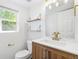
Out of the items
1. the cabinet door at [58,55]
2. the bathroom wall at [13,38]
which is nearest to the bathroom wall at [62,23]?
the cabinet door at [58,55]

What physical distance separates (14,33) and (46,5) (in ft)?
4.33

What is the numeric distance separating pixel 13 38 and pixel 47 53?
1547 millimetres

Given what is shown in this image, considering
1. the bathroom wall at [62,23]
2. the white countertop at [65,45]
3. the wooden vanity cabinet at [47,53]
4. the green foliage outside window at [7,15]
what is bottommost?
the wooden vanity cabinet at [47,53]

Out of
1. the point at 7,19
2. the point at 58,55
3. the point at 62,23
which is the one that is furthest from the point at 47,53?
the point at 7,19

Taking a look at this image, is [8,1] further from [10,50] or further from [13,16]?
[10,50]

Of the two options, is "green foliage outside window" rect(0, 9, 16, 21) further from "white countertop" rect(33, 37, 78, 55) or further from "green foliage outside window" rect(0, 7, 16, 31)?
"white countertop" rect(33, 37, 78, 55)

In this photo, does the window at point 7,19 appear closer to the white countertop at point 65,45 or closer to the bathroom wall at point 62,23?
the bathroom wall at point 62,23

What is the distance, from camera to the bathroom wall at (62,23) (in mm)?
1729

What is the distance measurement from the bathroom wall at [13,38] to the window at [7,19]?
15 cm

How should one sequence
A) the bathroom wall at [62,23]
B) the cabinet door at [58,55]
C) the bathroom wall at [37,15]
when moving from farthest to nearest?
1. the bathroom wall at [37,15]
2. the bathroom wall at [62,23]
3. the cabinet door at [58,55]

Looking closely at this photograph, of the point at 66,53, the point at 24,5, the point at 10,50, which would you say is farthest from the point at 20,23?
the point at 66,53

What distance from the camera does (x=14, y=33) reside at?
2.73 m

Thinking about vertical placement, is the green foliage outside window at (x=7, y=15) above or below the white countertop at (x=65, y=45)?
above

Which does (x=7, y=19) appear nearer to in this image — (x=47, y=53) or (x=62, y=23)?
(x=62, y=23)
